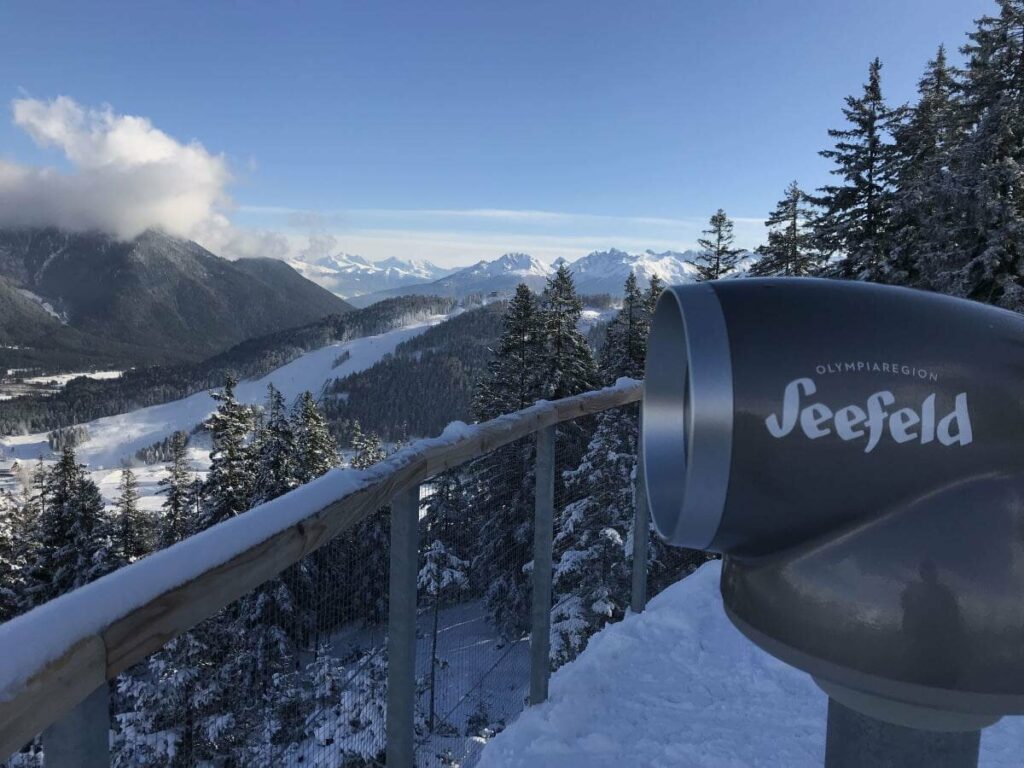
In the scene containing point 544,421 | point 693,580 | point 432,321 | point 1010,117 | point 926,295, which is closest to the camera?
point 926,295

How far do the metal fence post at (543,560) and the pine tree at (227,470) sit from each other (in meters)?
13.6

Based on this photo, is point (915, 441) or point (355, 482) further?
point (355, 482)

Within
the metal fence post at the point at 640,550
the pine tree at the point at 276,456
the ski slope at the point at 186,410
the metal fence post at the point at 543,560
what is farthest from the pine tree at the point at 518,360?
the ski slope at the point at 186,410

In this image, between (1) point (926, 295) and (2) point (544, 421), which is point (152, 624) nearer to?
(1) point (926, 295)

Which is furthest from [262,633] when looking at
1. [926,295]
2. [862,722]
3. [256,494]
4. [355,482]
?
[256,494]

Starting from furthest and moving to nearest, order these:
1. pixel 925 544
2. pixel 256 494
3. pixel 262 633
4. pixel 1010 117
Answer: pixel 256 494 < pixel 1010 117 < pixel 262 633 < pixel 925 544

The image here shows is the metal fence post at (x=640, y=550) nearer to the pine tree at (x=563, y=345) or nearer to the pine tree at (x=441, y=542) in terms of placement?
the pine tree at (x=441, y=542)

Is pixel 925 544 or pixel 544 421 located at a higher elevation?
pixel 925 544

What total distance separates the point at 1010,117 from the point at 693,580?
1454 centimetres

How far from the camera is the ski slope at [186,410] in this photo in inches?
5069

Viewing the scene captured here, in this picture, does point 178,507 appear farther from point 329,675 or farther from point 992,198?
point 992,198

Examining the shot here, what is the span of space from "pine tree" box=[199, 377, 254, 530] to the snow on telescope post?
51.3ft

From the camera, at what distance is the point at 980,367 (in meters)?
0.97

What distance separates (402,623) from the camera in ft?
6.66
